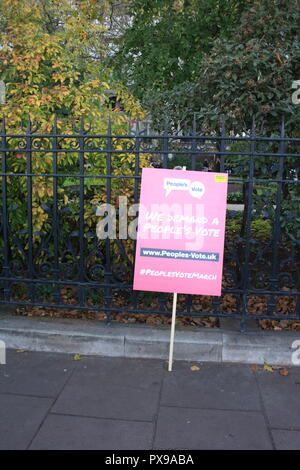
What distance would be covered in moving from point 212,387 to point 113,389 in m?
0.76

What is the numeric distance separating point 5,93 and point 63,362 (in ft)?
8.79

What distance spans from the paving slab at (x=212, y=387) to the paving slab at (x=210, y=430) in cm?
10

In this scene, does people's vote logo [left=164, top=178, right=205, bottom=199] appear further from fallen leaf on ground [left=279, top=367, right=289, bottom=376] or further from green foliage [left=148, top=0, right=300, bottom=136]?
fallen leaf on ground [left=279, top=367, right=289, bottom=376]

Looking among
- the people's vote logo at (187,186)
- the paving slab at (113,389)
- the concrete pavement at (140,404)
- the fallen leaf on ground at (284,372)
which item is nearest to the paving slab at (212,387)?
the concrete pavement at (140,404)

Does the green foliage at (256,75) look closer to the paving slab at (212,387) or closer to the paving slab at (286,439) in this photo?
the paving slab at (212,387)

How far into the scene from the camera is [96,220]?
14.8ft

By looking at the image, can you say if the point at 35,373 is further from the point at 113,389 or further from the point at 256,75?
the point at 256,75

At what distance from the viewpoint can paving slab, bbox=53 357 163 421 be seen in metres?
3.29

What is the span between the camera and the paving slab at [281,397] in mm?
3199

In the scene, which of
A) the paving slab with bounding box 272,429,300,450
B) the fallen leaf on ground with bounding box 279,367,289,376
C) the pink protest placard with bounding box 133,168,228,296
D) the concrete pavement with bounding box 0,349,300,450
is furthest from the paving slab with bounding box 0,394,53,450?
the fallen leaf on ground with bounding box 279,367,289,376

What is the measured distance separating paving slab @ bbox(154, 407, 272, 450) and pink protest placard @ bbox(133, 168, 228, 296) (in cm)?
100

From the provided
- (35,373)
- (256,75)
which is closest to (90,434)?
(35,373)

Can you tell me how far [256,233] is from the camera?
20.3 feet

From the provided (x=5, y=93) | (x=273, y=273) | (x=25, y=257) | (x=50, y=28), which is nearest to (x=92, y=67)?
(x=5, y=93)
